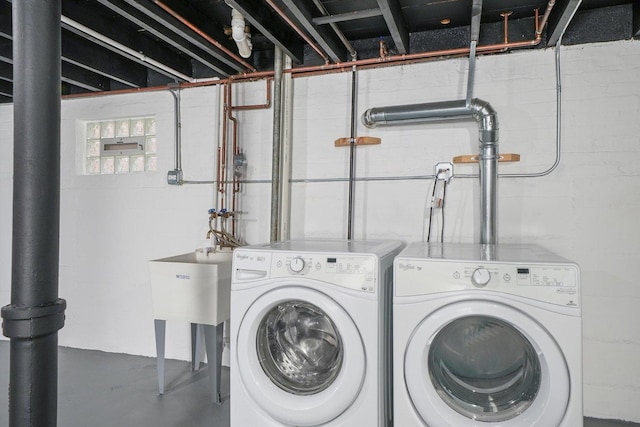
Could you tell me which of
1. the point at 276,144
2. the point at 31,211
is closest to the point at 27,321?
the point at 31,211

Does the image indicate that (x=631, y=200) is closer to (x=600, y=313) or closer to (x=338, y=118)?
(x=600, y=313)

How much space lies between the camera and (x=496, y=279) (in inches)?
56.9

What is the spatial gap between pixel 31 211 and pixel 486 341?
1821 mm

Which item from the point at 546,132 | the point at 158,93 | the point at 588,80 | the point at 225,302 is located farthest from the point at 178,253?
the point at 588,80

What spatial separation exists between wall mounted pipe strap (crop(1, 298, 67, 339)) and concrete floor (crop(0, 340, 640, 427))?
0.99 meters

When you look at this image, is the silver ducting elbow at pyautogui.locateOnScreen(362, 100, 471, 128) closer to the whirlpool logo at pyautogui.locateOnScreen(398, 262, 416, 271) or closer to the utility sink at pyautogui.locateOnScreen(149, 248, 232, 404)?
the whirlpool logo at pyautogui.locateOnScreen(398, 262, 416, 271)

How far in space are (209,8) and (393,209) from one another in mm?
1674

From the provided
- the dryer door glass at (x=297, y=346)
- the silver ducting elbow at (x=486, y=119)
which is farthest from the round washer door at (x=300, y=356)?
the silver ducting elbow at (x=486, y=119)

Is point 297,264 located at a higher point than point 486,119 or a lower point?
lower

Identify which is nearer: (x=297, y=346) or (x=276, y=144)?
(x=297, y=346)

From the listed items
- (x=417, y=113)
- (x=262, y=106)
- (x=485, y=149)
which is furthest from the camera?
(x=262, y=106)

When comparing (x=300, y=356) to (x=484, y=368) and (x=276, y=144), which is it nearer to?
(x=484, y=368)

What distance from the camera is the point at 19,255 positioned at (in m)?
1.38

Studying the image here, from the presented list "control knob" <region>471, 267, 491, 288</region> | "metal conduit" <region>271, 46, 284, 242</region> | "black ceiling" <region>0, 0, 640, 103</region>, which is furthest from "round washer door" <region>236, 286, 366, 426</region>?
"black ceiling" <region>0, 0, 640, 103</region>
